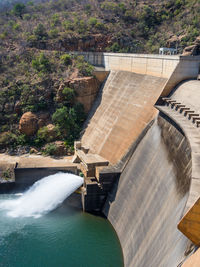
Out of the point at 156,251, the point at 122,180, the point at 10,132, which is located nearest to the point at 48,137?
the point at 10,132

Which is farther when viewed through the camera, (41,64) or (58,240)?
(41,64)

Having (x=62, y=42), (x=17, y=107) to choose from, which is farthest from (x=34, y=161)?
(x=62, y=42)

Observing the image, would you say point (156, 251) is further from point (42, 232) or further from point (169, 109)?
point (169, 109)

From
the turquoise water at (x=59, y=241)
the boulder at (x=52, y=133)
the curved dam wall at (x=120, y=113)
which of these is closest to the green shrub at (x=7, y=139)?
the boulder at (x=52, y=133)

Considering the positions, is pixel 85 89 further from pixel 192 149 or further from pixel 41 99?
pixel 192 149

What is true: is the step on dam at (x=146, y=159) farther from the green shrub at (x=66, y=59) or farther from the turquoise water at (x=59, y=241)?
the green shrub at (x=66, y=59)

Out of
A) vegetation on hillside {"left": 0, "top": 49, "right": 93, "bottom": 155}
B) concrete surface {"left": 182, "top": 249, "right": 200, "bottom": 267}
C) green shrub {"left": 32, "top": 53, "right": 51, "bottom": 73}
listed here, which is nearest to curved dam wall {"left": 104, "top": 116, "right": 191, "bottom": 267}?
concrete surface {"left": 182, "top": 249, "right": 200, "bottom": 267}
